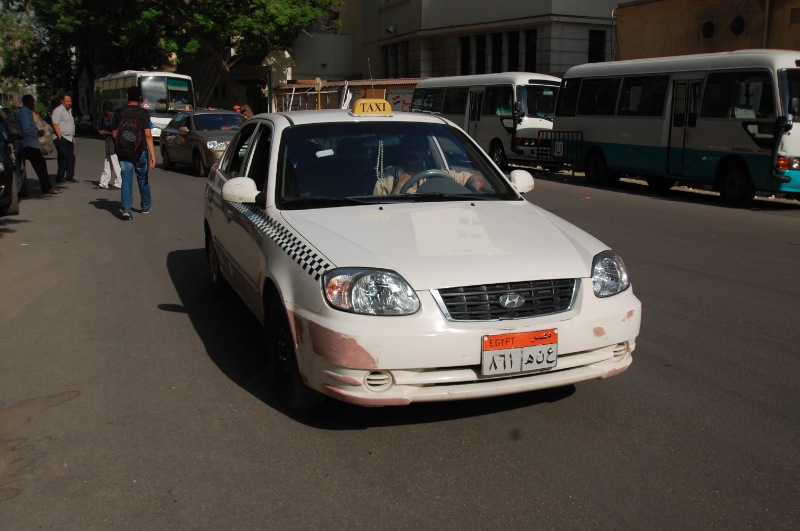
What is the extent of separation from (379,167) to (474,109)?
20.2 meters

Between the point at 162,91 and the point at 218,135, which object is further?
the point at 162,91

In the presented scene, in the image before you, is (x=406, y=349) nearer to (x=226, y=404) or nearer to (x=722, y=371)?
(x=226, y=404)

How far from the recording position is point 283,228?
4996 millimetres

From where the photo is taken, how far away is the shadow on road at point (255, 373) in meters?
4.71

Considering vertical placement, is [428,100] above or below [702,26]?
below

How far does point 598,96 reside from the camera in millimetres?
20312

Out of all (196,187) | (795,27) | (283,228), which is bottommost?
(196,187)

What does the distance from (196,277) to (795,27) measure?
17.9 metres

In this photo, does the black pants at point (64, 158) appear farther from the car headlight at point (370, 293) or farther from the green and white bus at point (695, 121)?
the car headlight at point (370, 293)

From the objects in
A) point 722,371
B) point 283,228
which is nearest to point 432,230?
point 283,228

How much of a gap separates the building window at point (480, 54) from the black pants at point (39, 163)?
22.8 meters

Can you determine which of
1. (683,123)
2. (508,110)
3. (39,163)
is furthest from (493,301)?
(508,110)

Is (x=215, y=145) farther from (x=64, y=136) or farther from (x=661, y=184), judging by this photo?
(x=661, y=184)

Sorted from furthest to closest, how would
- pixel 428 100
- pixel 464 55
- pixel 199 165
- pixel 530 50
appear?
pixel 464 55, pixel 530 50, pixel 428 100, pixel 199 165
